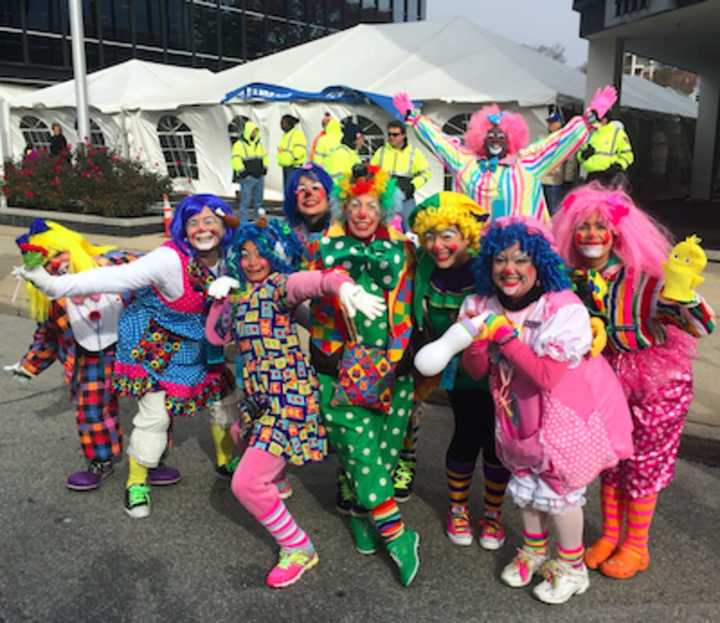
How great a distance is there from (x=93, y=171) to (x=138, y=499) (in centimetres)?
1051

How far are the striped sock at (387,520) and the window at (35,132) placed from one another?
2025cm

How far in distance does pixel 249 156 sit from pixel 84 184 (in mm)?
2981

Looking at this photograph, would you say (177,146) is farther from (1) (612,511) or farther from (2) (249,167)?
(1) (612,511)

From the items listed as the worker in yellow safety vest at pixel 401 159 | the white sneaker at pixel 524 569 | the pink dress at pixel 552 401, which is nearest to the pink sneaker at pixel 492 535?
the white sneaker at pixel 524 569

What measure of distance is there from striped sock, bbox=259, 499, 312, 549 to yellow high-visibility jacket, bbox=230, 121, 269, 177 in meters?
10.2

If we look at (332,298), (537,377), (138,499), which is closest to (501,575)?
(537,377)

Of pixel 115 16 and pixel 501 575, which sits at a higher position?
pixel 115 16

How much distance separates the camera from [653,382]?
106 inches

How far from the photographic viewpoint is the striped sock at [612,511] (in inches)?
115

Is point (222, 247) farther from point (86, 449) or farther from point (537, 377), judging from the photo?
point (537, 377)

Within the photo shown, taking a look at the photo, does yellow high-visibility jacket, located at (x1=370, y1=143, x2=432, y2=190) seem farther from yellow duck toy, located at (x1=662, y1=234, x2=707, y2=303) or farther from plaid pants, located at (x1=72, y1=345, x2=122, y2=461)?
yellow duck toy, located at (x1=662, y1=234, x2=707, y2=303)

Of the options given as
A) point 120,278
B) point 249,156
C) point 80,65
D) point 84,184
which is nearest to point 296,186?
point 120,278

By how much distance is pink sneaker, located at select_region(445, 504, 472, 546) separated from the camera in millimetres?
3133

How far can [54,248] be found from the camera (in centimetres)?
329
